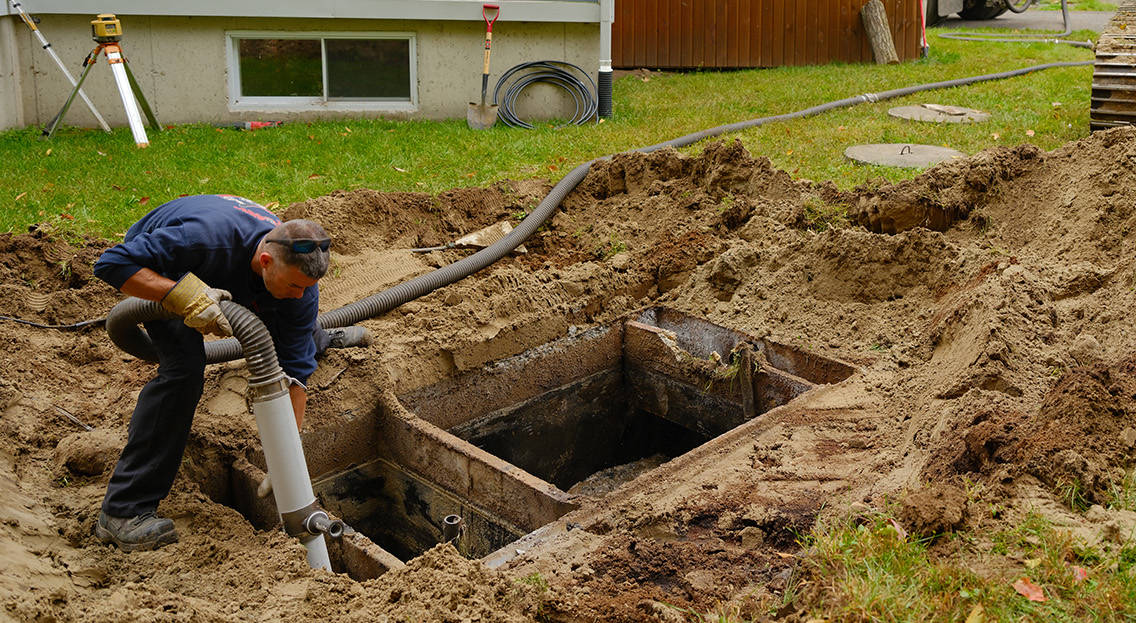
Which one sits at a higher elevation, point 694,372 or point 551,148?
point 551,148

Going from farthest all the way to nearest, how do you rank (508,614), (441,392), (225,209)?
(441,392), (225,209), (508,614)

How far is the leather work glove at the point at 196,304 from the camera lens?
12.4 feet

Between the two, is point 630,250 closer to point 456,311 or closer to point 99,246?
point 456,311

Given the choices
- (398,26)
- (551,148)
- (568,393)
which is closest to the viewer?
(568,393)

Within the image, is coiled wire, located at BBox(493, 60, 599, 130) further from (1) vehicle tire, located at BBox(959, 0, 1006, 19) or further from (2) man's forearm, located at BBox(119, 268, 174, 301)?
(1) vehicle tire, located at BBox(959, 0, 1006, 19)

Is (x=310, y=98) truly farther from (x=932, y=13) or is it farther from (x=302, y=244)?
(x=932, y=13)

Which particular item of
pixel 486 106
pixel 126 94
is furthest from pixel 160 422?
pixel 486 106

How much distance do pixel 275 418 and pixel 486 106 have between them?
7.31m

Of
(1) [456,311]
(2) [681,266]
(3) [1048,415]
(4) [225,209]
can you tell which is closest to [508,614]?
(4) [225,209]

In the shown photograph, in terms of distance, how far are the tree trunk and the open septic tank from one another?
9.79 meters

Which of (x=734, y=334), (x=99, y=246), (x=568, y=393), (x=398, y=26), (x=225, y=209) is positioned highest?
(x=398, y=26)

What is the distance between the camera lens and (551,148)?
31.8ft

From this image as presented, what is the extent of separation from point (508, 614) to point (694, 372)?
3.03m

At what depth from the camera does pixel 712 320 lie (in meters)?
6.41
